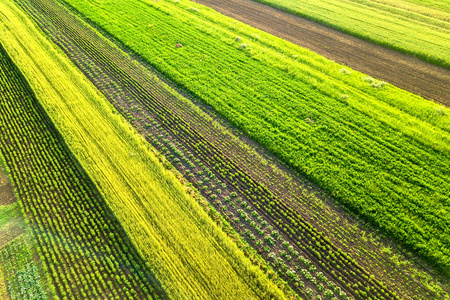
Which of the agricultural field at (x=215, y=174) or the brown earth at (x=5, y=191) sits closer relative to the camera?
the agricultural field at (x=215, y=174)

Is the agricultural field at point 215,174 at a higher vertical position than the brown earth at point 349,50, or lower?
lower

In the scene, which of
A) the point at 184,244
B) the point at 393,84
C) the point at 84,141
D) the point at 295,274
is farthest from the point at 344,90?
the point at 84,141

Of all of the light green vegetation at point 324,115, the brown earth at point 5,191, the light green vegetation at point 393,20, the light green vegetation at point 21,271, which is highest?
the light green vegetation at point 393,20

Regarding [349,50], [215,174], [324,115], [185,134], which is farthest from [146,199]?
[349,50]

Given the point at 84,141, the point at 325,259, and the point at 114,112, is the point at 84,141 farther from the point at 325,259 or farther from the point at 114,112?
the point at 325,259

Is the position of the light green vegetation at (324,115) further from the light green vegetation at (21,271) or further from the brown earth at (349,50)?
the light green vegetation at (21,271)

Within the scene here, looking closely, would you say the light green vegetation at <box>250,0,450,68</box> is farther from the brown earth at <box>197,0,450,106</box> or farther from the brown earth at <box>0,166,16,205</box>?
the brown earth at <box>0,166,16,205</box>

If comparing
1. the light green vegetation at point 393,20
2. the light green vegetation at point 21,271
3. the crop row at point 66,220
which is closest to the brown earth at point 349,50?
the light green vegetation at point 393,20
